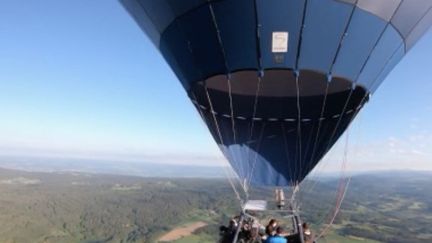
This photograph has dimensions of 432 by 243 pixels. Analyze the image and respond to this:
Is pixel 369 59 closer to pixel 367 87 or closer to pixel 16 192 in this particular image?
pixel 367 87

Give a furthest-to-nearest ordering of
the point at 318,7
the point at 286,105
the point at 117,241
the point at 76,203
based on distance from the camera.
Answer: the point at 76,203 < the point at 117,241 < the point at 286,105 < the point at 318,7

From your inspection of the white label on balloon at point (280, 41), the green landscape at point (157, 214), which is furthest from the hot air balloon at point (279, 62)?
the green landscape at point (157, 214)

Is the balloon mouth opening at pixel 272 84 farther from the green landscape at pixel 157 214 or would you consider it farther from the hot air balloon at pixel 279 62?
the green landscape at pixel 157 214

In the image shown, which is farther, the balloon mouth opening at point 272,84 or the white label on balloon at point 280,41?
the balloon mouth opening at point 272,84

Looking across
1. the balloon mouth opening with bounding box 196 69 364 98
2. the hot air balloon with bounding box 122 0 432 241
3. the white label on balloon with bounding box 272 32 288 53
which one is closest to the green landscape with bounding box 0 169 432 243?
the hot air balloon with bounding box 122 0 432 241

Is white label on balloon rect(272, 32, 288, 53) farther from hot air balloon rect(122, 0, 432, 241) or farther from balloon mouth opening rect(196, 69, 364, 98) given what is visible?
balloon mouth opening rect(196, 69, 364, 98)

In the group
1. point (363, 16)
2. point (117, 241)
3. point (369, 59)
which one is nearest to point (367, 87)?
point (369, 59)

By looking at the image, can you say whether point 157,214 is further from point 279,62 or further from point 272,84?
point 279,62
